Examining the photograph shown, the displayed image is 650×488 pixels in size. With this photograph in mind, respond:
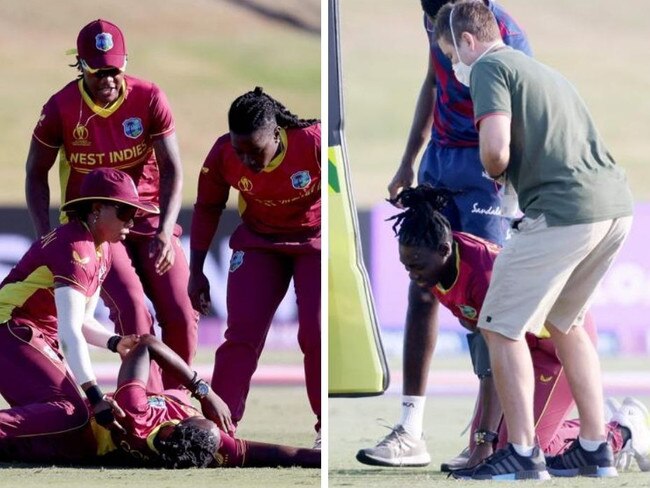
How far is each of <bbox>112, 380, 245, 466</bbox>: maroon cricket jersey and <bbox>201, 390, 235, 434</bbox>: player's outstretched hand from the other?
50 millimetres

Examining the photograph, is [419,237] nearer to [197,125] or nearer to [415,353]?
[415,353]

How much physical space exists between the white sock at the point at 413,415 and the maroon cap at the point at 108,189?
55.5 inches

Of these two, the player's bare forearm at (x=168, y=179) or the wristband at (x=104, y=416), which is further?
the player's bare forearm at (x=168, y=179)

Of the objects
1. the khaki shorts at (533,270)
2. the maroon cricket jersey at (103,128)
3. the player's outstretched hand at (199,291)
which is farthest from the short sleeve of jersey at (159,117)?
the khaki shorts at (533,270)

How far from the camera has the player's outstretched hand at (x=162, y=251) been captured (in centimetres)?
700

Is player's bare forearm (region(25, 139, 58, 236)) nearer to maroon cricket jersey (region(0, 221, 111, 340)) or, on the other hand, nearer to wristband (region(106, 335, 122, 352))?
maroon cricket jersey (region(0, 221, 111, 340))

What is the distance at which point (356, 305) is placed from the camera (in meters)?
6.78

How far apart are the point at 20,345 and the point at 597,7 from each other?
22.4 meters

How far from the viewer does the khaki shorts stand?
559 centimetres

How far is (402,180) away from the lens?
6.75 meters

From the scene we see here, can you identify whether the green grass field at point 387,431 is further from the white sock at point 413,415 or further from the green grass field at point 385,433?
the white sock at point 413,415

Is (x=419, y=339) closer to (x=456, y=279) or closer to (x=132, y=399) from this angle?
(x=456, y=279)

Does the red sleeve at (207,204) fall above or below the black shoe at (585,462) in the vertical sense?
above

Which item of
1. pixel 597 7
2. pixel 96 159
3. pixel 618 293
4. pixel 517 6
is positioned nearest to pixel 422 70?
pixel 517 6
